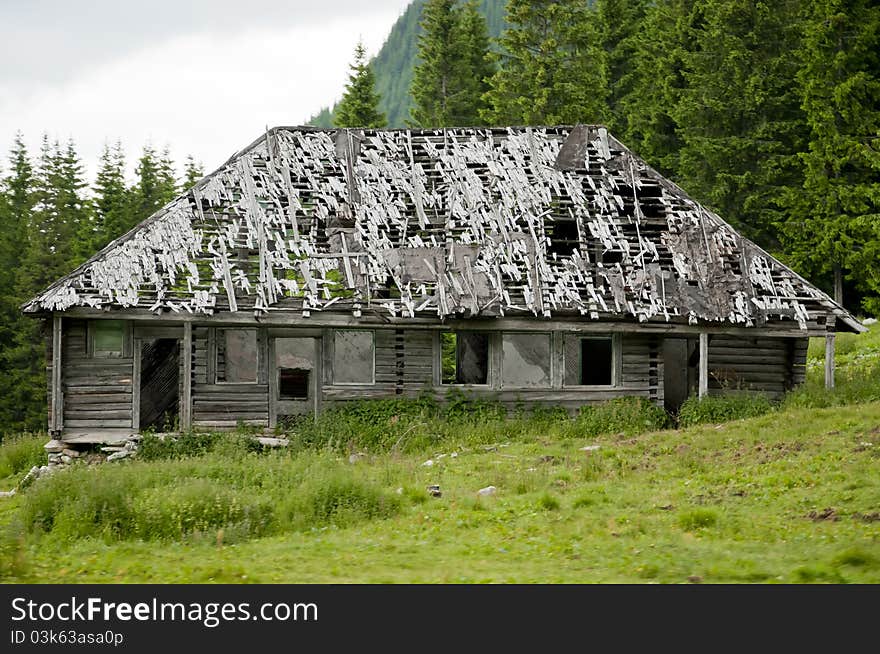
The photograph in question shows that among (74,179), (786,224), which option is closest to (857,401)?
(786,224)

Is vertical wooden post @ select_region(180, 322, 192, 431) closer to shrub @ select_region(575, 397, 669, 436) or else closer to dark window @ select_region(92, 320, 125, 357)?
dark window @ select_region(92, 320, 125, 357)

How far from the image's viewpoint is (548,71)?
38.2 metres

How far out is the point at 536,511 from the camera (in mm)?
13406

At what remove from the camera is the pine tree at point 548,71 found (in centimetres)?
3791

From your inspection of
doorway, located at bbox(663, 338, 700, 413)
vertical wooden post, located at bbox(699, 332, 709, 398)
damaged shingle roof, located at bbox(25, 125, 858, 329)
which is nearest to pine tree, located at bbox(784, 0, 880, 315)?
doorway, located at bbox(663, 338, 700, 413)

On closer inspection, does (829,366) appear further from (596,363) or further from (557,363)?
(557,363)

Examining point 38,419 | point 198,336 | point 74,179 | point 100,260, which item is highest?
point 74,179

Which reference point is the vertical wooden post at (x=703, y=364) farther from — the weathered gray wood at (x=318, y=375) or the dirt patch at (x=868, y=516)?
the dirt patch at (x=868, y=516)

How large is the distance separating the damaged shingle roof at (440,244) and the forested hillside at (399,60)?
417 feet

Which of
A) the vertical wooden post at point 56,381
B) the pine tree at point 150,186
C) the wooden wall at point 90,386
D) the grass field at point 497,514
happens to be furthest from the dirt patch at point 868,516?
the pine tree at point 150,186

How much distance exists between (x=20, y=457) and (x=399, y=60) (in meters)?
159
